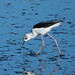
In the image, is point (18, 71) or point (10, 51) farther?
point (10, 51)

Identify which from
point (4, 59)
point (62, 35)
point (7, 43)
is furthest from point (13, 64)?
point (62, 35)

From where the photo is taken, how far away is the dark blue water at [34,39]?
1092 centimetres

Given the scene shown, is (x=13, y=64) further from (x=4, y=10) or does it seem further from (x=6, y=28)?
(x=4, y=10)

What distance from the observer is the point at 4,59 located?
11.7 metres

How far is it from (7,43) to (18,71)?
2952 mm

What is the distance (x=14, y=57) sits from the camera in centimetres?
1191

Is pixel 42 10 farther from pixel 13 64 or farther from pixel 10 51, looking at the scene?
pixel 13 64

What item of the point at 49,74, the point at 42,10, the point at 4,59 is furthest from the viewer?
the point at 42,10

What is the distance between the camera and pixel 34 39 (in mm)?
14023

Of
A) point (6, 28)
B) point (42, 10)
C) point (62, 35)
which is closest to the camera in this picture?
point (62, 35)

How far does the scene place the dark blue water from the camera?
1092cm

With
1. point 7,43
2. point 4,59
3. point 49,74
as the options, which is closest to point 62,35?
point 7,43

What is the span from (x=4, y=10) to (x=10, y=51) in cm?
610

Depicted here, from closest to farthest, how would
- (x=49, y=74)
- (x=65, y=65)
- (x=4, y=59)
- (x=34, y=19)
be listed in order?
(x=49, y=74)
(x=65, y=65)
(x=4, y=59)
(x=34, y=19)
